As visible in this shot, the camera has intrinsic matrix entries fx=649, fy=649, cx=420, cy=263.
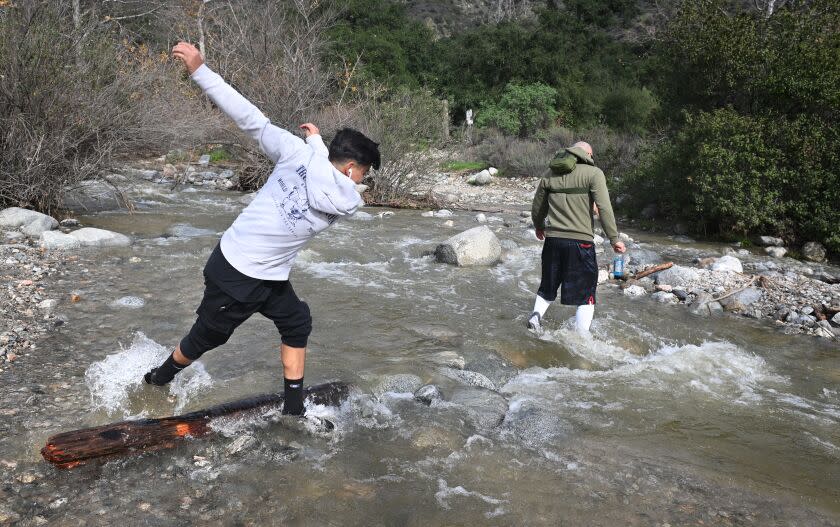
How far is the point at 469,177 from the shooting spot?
858 inches

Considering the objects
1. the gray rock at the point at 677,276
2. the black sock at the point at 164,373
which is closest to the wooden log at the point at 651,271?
the gray rock at the point at 677,276

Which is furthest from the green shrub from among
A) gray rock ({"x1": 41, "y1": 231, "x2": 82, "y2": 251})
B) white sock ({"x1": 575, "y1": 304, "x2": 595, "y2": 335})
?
gray rock ({"x1": 41, "y1": 231, "x2": 82, "y2": 251})

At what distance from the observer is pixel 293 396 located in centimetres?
388

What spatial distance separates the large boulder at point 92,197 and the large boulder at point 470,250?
19.7 ft

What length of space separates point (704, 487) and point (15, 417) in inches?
158

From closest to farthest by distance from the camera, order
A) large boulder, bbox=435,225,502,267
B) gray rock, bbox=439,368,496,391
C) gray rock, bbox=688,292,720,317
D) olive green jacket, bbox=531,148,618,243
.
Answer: gray rock, bbox=439,368,496,391
olive green jacket, bbox=531,148,618,243
gray rock, bbox=688,292,720,317
large boulder, bbox=435,225,502,267

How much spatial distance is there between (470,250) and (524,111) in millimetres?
19233

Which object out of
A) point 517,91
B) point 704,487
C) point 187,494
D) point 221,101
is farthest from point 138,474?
point 517,91

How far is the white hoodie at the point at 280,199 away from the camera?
10.9ft

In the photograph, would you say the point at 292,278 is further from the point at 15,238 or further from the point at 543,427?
the point at 543,427

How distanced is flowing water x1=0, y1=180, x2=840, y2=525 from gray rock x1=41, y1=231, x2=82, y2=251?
1.03 metres

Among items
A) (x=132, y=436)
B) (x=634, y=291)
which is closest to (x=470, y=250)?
(x=634, y=291)

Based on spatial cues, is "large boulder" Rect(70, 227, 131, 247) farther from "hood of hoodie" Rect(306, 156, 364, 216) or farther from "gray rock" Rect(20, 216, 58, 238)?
"hood of hoodie" Rect(306, 156, 364, 216)

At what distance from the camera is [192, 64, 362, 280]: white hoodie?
333 centimetres
